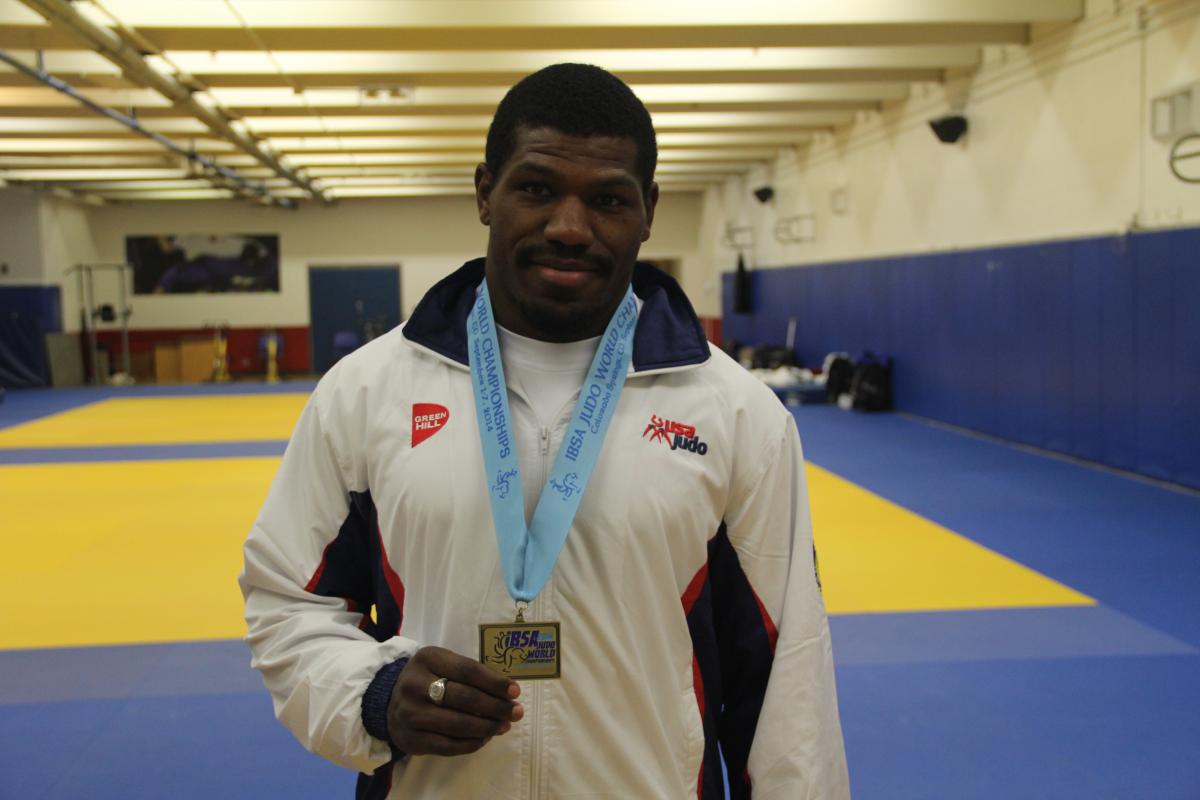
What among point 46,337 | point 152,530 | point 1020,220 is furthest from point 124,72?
point 46,337

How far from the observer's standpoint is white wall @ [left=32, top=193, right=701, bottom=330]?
24203mm

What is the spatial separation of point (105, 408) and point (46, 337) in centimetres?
593

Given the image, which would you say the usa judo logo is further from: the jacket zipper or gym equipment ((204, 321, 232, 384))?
gym equipment ((204, 321, 232, 384))

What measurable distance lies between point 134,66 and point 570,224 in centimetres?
1009

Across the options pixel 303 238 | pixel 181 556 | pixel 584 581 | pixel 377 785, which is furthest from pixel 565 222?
pixel 303 238

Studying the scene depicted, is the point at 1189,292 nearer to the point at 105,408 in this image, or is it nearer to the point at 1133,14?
the point at 1133,14

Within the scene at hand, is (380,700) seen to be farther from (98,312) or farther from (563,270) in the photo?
(98,312)

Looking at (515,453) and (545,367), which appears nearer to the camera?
(515,453)

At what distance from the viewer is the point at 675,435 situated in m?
1.58

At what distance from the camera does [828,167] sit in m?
16.6

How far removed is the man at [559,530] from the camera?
4.97ft

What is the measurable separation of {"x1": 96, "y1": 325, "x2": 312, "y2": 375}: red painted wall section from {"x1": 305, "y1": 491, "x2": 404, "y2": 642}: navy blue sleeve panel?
23.4 meters

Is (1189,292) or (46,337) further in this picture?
(46,337)

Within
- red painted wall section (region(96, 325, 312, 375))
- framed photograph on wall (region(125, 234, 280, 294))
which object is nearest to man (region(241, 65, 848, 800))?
red painted wall section (region(96, 325, 312, 375))
